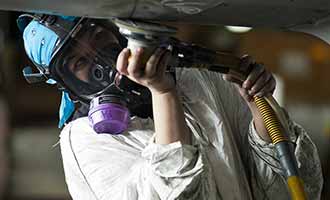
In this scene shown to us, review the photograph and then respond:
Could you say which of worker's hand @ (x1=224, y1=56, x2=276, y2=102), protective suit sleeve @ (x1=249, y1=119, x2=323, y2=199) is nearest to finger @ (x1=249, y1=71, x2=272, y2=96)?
worker's hand @ (x1=224, y1=56, x2=276, y2=102)

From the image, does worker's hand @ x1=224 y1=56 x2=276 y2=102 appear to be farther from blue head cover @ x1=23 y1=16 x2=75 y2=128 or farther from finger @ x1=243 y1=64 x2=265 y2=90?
blue head cover @ x1=23 y1=16 x2=75 y2=128

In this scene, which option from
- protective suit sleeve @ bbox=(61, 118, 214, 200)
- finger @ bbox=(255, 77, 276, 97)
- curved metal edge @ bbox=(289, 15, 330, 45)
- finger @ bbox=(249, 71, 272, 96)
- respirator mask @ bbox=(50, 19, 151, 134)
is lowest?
protective suit sleeve @ bbox=(61, 118, 214, 200)

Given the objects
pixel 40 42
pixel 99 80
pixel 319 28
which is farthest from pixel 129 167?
pixel 319 28

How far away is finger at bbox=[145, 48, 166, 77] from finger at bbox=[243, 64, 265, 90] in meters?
0.17

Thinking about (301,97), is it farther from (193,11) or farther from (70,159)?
(193,11)

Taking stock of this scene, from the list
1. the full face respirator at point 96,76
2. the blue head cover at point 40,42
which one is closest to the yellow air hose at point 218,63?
the full face respirator at point 96,76

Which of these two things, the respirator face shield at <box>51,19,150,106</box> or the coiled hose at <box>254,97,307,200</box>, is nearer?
the coiled hose at <box>254,97,307,200</box>

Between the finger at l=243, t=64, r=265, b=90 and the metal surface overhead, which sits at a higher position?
the metal surface overhead

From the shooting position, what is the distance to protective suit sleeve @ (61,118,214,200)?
79 centimetres

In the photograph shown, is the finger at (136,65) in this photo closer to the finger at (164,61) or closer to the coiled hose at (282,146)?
the finger at (164,61)

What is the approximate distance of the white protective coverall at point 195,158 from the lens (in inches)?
31.6

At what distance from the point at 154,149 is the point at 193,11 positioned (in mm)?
288

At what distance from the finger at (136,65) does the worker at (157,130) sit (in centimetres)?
9

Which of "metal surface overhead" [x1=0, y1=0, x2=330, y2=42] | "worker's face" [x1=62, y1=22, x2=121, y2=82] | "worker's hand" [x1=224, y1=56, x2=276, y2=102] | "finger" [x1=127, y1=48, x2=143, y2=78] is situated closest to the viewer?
"metal surface overhead" [x1=0, y1=0, x2=330, y2=42]
